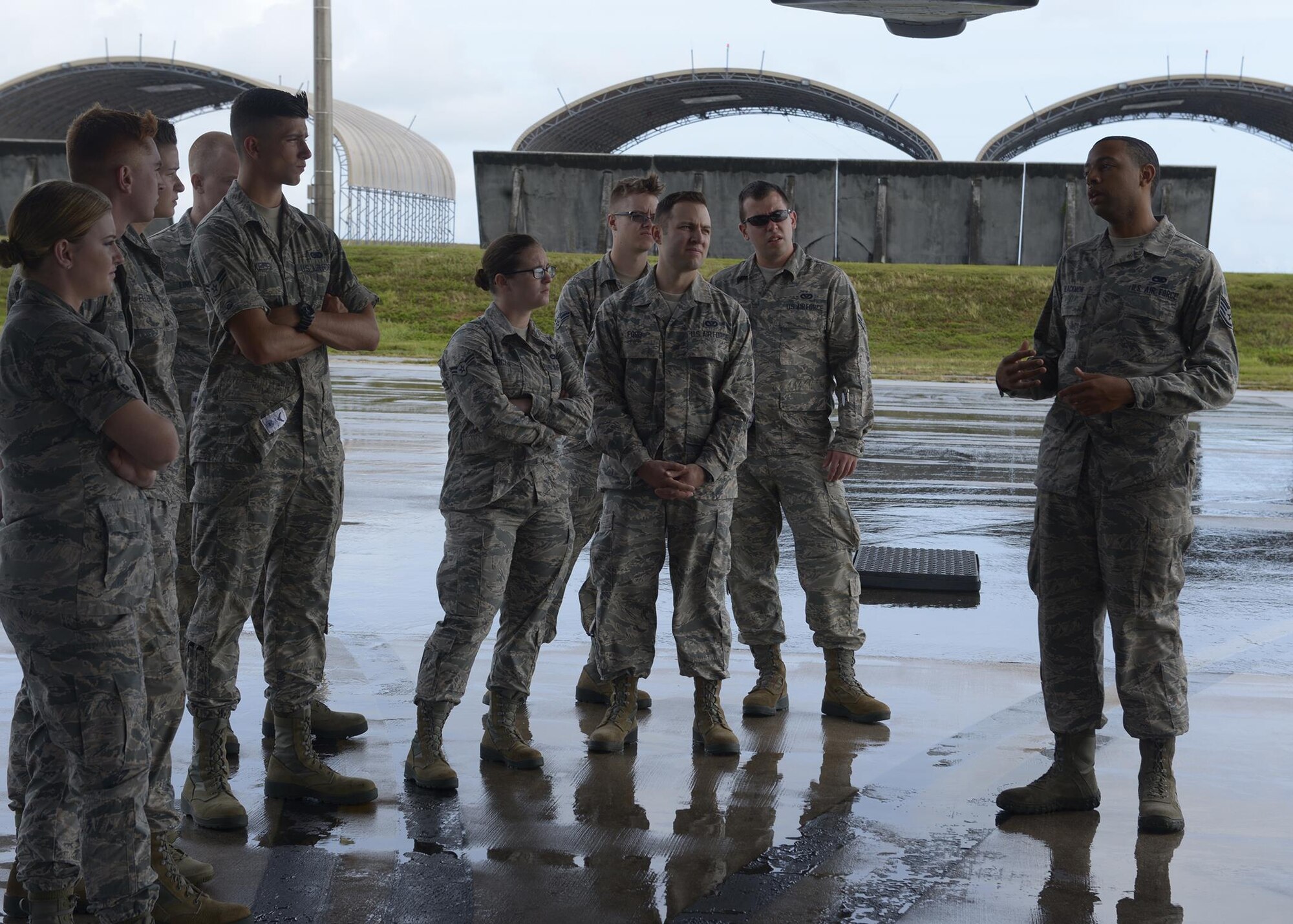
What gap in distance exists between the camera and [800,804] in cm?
432

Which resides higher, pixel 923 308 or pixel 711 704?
pixel 923 308

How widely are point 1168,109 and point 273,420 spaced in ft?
178

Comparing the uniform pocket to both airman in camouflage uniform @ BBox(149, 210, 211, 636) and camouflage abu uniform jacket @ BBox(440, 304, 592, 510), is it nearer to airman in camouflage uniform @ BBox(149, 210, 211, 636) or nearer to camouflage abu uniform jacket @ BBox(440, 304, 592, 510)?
camouflage abu uniform jacket @ BBox(440, 304, 592, 510)

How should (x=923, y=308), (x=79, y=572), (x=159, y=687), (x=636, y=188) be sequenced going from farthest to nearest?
(x=923, y=308) → (x=636, y=188) → (x=159, y=687) → (x=79, y=572)

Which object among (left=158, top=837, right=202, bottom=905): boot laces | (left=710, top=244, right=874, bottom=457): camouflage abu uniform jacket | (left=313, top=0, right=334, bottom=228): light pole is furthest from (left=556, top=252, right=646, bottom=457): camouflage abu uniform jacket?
(left=313, top=0, right=334, bottom=228): light pole

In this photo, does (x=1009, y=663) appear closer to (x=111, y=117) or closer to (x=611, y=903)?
A: (x=611, y=903)

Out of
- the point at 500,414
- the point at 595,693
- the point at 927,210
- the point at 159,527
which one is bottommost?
the point at 595,693

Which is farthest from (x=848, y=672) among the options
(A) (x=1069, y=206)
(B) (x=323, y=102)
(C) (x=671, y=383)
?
(A) (x=1069, y=206)

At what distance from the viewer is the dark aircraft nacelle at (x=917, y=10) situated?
23.8 ft

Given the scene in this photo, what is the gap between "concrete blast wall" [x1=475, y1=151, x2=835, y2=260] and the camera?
105 feet

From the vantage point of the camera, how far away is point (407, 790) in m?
4.39

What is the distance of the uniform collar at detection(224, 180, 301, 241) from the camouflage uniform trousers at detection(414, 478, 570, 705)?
1.04 meters

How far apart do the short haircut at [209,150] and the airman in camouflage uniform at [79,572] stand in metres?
2.13

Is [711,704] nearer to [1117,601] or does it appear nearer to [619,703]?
[619,703]
